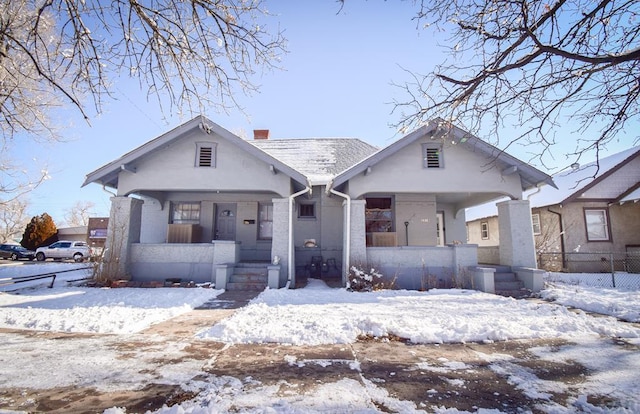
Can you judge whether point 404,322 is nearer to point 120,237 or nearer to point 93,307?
point 93,307

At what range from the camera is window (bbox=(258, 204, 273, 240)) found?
12198 mm

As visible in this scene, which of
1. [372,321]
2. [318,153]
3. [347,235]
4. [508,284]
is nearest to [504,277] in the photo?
[508,284]

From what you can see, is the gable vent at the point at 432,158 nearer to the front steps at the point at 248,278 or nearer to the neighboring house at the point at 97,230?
the front steps at the point at 248,278

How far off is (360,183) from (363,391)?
751 centimetres

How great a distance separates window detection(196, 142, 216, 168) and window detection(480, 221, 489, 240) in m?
18.2

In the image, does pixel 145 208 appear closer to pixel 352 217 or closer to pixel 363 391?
pixel 352 217

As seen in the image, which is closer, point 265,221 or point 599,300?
point 599,300

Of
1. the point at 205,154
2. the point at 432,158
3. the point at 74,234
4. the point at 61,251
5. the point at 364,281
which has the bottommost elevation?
the point at 364,281

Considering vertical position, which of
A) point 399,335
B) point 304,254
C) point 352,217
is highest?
point 352,217

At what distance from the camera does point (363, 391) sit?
2.80 metres

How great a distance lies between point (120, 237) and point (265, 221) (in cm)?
516

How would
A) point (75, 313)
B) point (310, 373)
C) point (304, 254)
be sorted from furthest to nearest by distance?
1. point (304, 254)
2. point (75, 313)
3. point (310, 373)

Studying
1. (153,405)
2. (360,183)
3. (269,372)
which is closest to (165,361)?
(153,405)

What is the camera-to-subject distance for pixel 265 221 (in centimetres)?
1227
